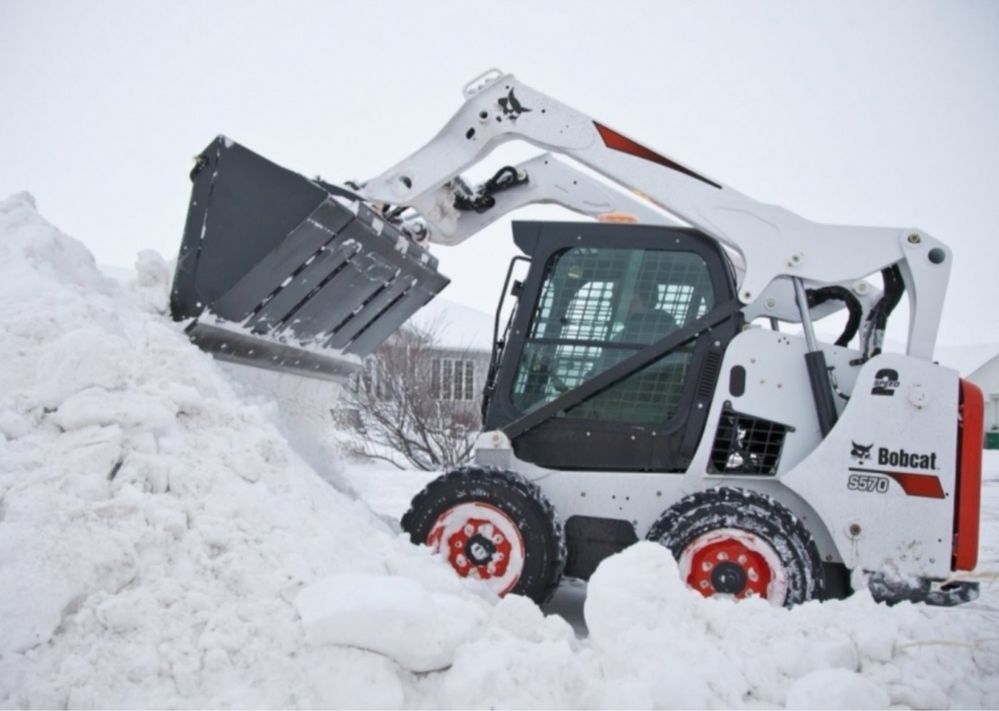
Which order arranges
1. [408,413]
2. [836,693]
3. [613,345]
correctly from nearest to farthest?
[836,693] < [613,345] < [408,413]

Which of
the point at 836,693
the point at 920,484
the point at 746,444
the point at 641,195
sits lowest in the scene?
the point at 836,693

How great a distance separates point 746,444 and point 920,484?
83 centimetres

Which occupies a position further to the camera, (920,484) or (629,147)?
(629,147)

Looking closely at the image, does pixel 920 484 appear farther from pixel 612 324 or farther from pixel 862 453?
pixel 612 324

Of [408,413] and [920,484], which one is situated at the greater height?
[408,413]

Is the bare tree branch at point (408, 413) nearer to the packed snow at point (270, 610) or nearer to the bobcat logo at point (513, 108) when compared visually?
the bobcat logo at point (513, 108)


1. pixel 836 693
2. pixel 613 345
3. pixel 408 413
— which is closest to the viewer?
pixel 836 693

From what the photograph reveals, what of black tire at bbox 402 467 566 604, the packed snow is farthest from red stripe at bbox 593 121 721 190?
the packed snow

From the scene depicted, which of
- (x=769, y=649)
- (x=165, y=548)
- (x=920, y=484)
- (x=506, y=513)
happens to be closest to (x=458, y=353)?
(x=506, y=513)

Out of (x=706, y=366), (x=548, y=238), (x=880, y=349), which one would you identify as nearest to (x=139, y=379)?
(x=548, y=238)

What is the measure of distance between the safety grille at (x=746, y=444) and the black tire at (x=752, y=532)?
430 mm

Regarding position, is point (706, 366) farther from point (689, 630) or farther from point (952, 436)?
point (689, 630)

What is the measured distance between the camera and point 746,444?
4.62 m

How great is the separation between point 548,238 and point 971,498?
2.46 metres
